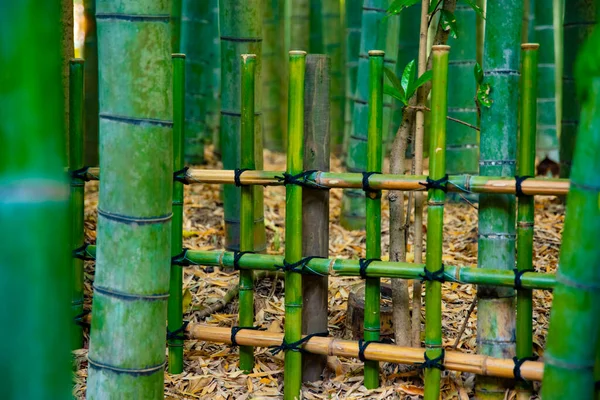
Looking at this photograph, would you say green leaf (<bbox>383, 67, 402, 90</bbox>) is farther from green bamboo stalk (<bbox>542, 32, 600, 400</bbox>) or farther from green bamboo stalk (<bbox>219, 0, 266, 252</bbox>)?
green bamboo stalk (<bbox>542, 32, 600, 400</bbox>)

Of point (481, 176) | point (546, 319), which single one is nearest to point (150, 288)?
point (481, 176)

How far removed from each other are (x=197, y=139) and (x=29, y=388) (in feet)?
10.8

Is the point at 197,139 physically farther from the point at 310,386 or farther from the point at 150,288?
the point at 150,288

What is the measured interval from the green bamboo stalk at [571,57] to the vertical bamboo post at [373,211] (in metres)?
1.56

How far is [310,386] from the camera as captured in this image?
2.55 meters

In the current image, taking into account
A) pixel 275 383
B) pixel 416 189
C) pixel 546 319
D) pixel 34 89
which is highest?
pixel 34 89

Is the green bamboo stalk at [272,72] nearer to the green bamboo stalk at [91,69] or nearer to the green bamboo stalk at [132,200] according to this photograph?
the green bamboo stalk at [91,69]

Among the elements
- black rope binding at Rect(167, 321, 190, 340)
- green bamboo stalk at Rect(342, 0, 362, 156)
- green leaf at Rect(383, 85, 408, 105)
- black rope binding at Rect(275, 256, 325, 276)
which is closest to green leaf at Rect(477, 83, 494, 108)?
green leaf at Rect(383, 85, 408, 105)

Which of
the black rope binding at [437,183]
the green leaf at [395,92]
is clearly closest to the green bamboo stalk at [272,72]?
the green leaf at [395,92]

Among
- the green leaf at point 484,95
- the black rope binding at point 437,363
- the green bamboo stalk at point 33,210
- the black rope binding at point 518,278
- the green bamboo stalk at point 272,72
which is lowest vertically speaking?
the black rope binding at point 437,363

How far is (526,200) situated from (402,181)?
0.34 metres

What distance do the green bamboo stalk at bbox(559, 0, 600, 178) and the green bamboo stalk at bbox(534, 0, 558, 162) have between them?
3.44 feet

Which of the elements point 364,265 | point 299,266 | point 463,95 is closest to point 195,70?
point 463,95

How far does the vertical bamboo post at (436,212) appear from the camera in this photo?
2209 millimetres
